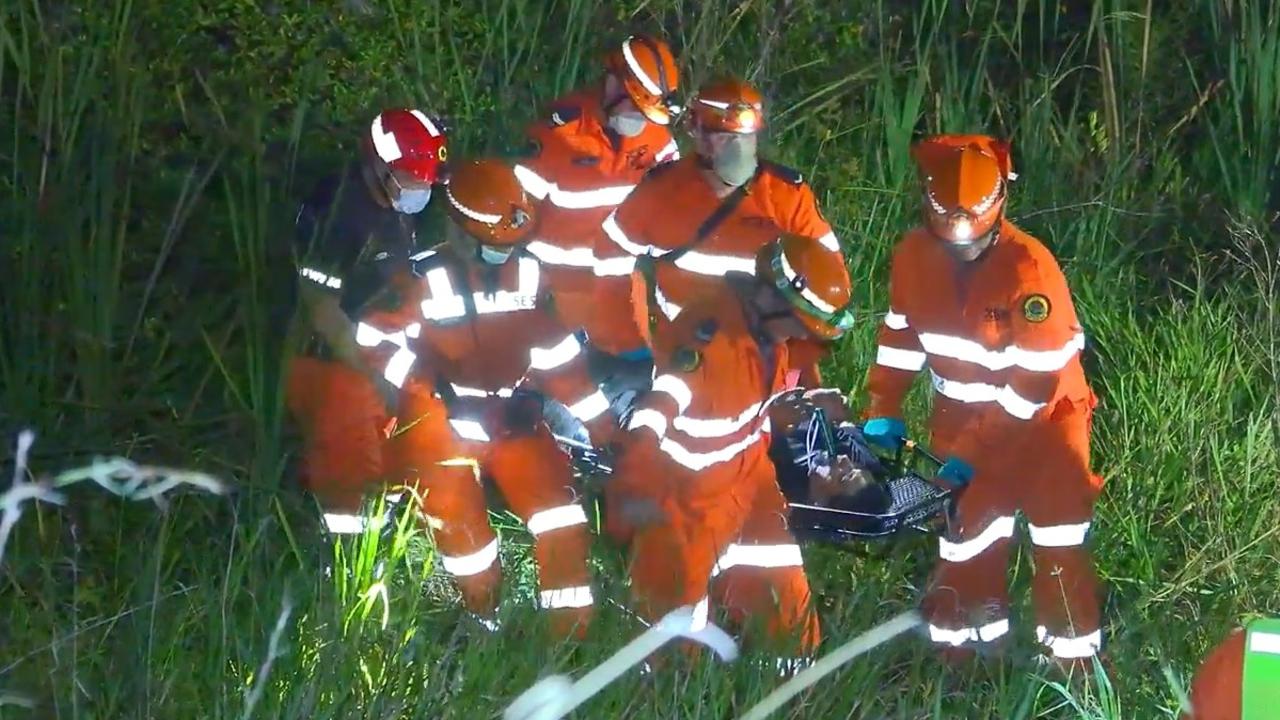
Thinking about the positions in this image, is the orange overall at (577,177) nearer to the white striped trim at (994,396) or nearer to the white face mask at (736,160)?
the white face mask at (736,160)

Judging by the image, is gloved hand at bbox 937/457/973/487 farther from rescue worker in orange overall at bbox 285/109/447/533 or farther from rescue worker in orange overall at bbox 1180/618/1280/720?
rescue worker in orange overall at bbox 1180/618/1280/720

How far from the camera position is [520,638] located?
3.90 metres

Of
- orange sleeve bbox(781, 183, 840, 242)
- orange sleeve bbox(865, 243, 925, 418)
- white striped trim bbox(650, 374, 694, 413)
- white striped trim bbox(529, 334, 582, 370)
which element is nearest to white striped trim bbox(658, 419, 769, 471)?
white striped trim bbox(650, 374, 694, 413)

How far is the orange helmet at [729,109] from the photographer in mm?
4992

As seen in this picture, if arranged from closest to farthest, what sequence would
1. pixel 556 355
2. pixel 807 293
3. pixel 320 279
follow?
1. pixel 807 293
2. pixel 320 279
3. pixel 556 355

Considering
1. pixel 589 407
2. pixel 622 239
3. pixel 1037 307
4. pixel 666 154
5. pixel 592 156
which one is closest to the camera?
pixel 1037 307

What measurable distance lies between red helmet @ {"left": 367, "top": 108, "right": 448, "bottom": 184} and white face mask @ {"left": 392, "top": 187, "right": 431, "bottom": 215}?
0.15ft

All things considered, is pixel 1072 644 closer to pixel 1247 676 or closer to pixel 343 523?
pixel 343 523

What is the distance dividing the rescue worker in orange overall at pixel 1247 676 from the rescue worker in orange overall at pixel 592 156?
3.75 metres

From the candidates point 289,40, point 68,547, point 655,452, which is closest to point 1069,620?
point 655,452

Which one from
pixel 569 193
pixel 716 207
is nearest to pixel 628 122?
pixel 569 193

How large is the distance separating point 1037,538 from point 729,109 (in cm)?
165

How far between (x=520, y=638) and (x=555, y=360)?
1155mm

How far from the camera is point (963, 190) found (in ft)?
14.2
